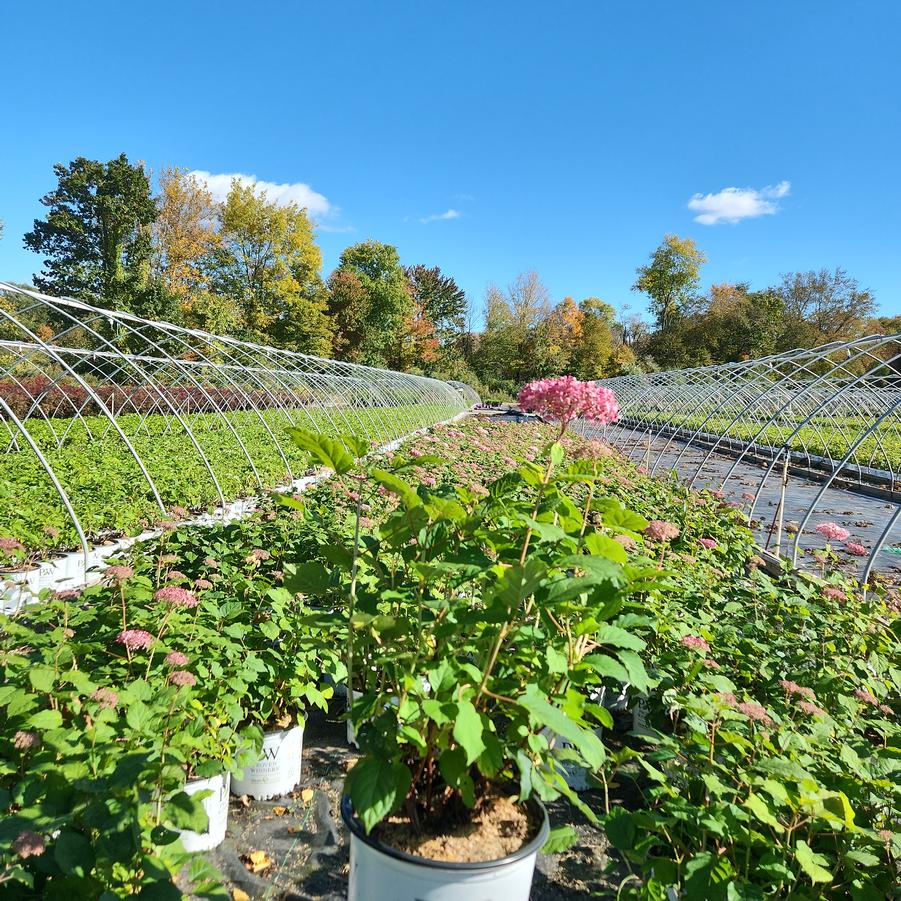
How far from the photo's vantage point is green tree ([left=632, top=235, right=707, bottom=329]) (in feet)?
193

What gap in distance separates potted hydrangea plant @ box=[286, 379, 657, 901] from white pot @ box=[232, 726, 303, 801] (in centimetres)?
93

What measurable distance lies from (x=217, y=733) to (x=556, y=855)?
1.40 m

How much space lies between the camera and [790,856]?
167 centimetres

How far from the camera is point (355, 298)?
139 feet

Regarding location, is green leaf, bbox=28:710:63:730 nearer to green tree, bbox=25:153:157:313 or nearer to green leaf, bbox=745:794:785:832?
green leaf, bbox=745:794:785:832

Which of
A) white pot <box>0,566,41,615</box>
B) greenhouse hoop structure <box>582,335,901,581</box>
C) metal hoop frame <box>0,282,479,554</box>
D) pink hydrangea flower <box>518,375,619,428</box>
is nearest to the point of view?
pink hydrangea flower <box>518,375,619,428</box>

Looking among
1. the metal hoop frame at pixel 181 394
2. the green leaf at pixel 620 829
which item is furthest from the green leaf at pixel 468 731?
the metal hoop frame at pixel 181 394

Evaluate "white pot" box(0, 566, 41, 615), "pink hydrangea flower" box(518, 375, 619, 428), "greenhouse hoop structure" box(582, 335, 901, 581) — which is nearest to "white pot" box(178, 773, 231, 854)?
"pink hydrangea flower" box(518, 375, 619, 428)

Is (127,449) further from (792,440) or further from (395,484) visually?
(395,484)

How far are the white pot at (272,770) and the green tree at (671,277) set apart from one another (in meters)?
62.5

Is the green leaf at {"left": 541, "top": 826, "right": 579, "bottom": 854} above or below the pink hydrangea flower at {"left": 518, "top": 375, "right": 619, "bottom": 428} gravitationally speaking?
below

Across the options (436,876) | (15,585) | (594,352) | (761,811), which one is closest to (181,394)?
(15,585)

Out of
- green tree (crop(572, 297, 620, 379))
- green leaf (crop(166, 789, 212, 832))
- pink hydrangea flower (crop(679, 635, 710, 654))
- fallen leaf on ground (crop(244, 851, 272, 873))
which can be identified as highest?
green tree (crop(572, 297, 620, 379))

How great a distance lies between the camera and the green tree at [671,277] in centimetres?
5891
